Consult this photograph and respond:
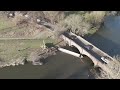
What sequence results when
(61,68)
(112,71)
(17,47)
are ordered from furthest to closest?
(17,47)
(61,68)
(112,71)

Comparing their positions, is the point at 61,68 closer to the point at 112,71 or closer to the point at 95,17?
the point at 112,71

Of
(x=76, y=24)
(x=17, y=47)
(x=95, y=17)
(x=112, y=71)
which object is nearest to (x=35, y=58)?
(x=17, y=47)

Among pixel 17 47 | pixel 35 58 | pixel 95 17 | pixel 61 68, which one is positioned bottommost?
pixel 61 68

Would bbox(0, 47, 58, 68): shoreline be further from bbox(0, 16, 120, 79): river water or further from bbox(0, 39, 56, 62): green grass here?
bbox(0, 39, 56, 62): green grass

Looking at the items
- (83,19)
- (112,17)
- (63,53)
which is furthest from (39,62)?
(112,17)

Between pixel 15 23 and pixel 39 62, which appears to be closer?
pixel 39 62

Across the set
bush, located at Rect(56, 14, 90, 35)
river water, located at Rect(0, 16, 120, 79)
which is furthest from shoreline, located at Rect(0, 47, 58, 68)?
bush, located at Rect(56, 14, 90, 35)

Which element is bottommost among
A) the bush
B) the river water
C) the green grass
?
the river water

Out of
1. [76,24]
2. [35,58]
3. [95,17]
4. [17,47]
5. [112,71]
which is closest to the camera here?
[112,71]
